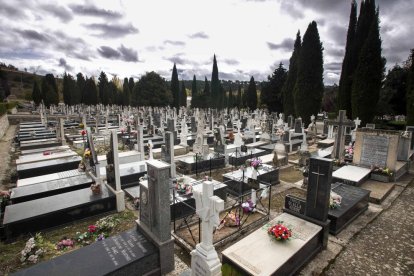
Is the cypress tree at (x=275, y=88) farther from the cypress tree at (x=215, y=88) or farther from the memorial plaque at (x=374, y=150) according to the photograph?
the memorial plaque at (x=374, y=150)

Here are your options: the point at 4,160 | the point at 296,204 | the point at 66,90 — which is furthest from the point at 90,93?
the point at 296,204

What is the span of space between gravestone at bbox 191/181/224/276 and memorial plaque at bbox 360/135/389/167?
9963mm

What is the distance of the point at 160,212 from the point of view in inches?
181

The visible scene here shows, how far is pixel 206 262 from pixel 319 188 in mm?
3401

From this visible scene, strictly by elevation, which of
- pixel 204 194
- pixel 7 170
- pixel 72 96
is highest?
pixel 72 96

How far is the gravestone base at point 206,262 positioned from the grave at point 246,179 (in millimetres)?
4361

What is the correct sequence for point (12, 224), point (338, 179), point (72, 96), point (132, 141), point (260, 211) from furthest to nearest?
point (72, 96), point (132, 141), point (338, 179), point (260, 211), point (12, 224)

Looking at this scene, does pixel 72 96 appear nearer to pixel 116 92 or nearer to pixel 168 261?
pixel 116 92

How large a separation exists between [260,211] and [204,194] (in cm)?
399

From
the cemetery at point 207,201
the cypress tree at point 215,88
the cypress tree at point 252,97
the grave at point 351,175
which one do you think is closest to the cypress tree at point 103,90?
the cypress tree at point 215,88

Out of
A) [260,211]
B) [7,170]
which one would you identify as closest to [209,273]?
[260,211]

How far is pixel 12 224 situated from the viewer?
234 inches

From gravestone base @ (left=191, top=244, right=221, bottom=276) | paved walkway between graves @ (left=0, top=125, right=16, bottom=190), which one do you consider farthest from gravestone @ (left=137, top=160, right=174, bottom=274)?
paved walkway between graves @ (left=0, top=125, right=16, bottom=190)

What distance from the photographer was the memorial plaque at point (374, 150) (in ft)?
34.1
